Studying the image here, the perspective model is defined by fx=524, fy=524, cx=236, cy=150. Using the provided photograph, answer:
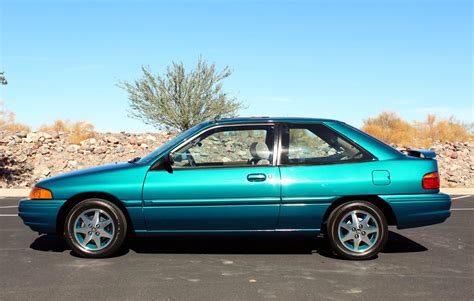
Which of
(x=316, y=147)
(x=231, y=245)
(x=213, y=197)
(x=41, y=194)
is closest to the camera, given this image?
(x=213, y=197)

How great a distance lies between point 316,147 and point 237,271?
1.78 meters

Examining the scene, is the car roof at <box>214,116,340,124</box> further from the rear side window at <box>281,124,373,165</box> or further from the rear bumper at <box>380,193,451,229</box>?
the rear bumper at <box>380,193,451,229</box>

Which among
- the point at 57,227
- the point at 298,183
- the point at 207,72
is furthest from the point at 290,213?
the point at 207,72

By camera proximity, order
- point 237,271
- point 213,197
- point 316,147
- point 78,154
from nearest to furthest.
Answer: point 237,271
point 213,197
point 316,147
point 78,154

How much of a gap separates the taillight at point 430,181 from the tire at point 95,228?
3451mm

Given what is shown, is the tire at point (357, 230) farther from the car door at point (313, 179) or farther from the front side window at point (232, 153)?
the front side window at point (232, 153)

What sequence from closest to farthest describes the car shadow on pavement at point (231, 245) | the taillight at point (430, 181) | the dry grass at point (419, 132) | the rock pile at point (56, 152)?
1. the taillight at point (430, 181)
2. the car shadow on pavement at point (231, 245)
3. the rock pile at point (56, 152)
4. the dry grass at point (419, 132)

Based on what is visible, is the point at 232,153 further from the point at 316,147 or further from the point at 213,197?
the point at 316,147

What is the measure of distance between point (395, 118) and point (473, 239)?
27634mm

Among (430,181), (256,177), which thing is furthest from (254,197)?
(430,181)

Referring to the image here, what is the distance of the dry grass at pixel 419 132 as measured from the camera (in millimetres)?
27781

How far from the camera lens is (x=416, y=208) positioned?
5.96 meters

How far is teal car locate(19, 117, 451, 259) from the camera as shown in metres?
5.88

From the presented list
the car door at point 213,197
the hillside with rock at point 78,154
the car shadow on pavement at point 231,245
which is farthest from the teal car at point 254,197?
the hillside with rock at point 78,154
